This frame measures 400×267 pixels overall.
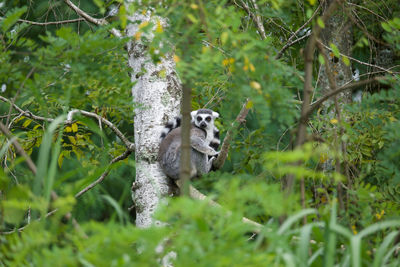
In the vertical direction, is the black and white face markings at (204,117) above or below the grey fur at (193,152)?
above

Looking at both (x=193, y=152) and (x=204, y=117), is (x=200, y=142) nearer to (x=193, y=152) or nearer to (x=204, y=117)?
(x=193, y=152)

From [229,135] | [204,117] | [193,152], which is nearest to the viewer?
[229,135]

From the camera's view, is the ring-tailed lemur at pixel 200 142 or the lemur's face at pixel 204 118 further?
the lemur's face at pixel 204 118

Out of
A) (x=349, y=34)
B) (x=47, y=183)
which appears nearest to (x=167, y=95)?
(x=47, y=183)

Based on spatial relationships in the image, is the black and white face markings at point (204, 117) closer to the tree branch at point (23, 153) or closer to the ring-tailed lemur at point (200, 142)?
the ring-tailed lemur at point (200, 142)

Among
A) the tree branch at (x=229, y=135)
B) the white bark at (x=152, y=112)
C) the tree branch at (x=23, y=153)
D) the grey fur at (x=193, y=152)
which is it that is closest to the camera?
the tree branch at (x=23, y=153)

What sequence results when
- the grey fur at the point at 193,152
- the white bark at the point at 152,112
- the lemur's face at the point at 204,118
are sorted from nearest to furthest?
the white bark at the point at 152,112 → the grey fur at the point at 193,152 → the lemur's face at the point at 204,118

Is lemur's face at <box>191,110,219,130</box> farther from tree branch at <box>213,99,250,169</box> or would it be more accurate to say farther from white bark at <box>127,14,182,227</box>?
white bark at <box>127,14,182,227</box>

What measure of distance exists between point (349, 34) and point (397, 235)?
4744mm

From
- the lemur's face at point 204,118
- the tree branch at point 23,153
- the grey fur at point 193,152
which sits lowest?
the grey fur at point 193,152

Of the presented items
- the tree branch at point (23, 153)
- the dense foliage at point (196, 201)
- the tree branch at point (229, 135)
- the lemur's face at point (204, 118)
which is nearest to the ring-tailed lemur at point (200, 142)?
the lemur's face at point (204, 118)

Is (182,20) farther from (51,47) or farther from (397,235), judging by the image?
(397,235)

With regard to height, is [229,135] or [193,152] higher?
[229,135]

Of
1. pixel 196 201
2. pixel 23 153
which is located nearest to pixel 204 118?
pixel 23 153
